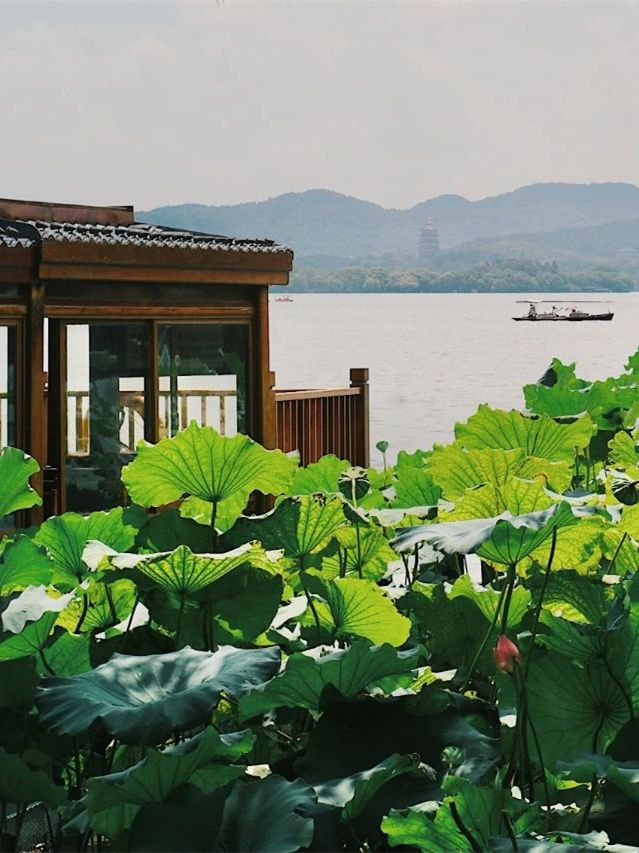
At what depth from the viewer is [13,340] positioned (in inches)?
305

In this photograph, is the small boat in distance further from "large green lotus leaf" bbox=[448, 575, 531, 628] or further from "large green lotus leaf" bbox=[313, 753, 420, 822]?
"large green lotus leaf" bbox=[313, 753, 420, 822]

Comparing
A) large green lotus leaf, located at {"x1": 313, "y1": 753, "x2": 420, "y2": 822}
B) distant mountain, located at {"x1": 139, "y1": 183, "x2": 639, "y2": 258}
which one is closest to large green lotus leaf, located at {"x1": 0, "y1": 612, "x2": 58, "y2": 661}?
large green lotus leaf, located at {"x1": 313, "y1": 753, "x2": 420, "y2": 822}

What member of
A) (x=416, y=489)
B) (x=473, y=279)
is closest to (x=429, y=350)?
(x=473, y=279)

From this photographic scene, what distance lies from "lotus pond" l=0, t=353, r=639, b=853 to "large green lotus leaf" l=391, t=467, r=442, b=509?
12 centimetres

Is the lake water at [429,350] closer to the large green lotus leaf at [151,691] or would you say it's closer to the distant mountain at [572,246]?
the distant mountain at [572,246]

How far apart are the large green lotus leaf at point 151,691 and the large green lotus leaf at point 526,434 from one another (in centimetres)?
71

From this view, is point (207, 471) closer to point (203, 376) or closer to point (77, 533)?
point (77, 533)

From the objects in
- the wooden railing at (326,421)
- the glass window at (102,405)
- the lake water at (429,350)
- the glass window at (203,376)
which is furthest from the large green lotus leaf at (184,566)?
the lake water at (429,350)

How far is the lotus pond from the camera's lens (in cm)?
97

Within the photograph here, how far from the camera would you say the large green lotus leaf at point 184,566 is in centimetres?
123

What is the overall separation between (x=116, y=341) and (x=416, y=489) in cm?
687

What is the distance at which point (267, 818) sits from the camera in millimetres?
953

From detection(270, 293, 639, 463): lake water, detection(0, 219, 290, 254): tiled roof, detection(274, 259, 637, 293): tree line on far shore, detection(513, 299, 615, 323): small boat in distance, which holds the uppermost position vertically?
detection(274, 259, 637, 293): tree line on far shore

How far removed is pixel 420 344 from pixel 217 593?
9933cm
